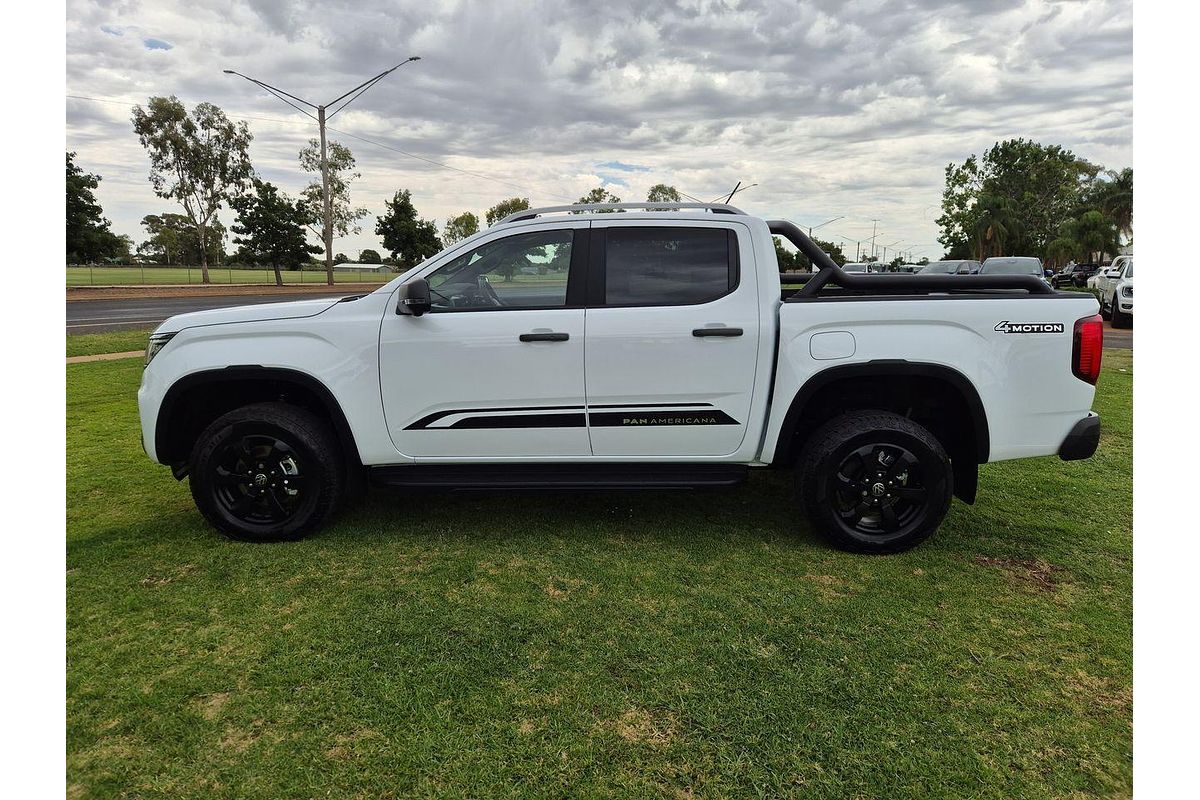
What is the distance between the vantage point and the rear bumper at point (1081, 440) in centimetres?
379

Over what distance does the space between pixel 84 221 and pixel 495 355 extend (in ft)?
160

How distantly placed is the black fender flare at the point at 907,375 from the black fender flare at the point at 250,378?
2.47 m

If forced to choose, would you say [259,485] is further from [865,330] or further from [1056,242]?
[1056,242]

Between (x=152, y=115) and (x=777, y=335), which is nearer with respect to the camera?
(x=777, y=335)

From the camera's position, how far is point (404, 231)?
41.5m

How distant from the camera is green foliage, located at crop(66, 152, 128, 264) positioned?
131ft

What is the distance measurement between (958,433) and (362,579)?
343 cm

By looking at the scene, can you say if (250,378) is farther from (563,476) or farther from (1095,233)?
(1095,233)

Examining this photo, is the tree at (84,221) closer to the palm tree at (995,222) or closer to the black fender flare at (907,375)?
the black fender flare at (907,375)

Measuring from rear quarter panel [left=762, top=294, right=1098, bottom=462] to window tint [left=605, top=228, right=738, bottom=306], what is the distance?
450mm

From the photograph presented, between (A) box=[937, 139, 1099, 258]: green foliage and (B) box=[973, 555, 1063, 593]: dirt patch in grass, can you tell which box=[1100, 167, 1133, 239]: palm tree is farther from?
(B) box=[973, 555, 1063, 593]: dirt patch in grass

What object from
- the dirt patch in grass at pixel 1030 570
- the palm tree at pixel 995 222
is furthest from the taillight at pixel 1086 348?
the palm tree at pixel 995 222

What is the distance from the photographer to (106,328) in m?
15.6

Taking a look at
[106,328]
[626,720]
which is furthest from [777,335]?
[106,328]
